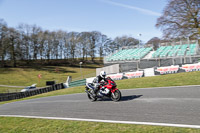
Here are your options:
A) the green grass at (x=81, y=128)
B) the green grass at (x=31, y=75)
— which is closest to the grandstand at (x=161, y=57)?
the green grass at (x=81, y=128)

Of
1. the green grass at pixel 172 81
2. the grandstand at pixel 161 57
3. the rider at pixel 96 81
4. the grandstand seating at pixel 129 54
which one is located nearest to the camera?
the rider at pixel 96 81

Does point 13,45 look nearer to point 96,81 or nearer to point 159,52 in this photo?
point 159,52

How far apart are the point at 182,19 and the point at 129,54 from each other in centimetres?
986

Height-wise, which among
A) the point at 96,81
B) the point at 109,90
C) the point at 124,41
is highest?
the point at 124,41

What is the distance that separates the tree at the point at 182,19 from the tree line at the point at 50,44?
146ft

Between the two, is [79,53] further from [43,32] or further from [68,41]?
[43,32]

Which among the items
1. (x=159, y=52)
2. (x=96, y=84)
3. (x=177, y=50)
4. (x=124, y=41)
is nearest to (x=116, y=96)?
(x=96, y=84)

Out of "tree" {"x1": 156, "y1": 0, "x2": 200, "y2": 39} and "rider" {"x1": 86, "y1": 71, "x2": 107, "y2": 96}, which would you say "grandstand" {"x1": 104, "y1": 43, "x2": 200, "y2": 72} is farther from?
"rider" {"x1": 86, "y1": 71, "x2": 107, "y2": 96}

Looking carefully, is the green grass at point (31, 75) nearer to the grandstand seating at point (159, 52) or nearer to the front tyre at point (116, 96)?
the grandstand seating at point (159, 52)

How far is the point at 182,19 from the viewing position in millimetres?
26391

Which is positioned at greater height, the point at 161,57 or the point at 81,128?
the point at 161,57

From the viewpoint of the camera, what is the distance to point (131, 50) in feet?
111

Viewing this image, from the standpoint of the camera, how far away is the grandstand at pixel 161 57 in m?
22.0

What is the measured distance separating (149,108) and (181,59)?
17459 millimetres
